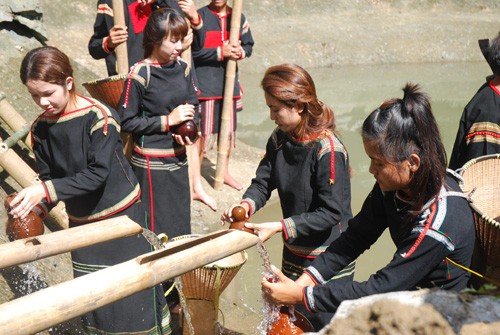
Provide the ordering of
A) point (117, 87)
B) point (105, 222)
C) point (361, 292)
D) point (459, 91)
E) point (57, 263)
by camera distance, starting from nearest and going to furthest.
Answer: point (361, 292) → point (105, 222) → point (117, 87) → point (57, 263) → point (459, 91)

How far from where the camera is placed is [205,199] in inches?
239

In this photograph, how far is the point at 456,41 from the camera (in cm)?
1642

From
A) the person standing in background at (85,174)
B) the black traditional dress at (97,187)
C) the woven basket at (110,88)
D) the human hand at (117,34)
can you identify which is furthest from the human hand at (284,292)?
the human hand at (117,34)

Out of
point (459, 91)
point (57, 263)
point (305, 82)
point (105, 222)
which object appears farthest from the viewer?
point (459, 91)

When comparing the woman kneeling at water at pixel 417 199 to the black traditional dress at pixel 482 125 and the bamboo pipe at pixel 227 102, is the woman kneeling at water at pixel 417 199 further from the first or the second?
the bamboo pipe at pixel 227 102

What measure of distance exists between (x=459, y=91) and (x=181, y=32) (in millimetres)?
9782

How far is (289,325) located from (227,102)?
359 centimetres

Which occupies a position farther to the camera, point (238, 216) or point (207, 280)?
point (207, 280)

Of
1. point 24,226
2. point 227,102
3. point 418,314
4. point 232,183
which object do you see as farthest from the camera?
point 232,183

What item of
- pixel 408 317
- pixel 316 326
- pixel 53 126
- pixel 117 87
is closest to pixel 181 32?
pixel 117 87

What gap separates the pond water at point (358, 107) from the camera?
5.63m

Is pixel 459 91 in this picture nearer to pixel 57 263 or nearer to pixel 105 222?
pixel 57 263

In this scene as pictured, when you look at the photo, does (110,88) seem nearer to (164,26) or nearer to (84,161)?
(164,26)

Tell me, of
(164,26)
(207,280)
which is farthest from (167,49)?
(207,280)
